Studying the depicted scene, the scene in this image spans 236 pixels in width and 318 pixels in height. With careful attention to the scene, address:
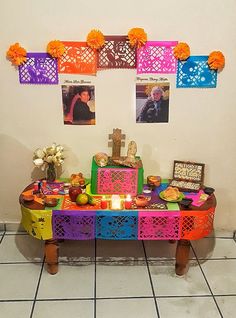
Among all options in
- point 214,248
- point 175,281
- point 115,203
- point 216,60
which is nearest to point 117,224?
point 115,203

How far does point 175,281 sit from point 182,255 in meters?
0.16

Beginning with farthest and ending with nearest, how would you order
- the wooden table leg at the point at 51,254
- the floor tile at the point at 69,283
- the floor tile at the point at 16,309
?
the wooden table leg at the point at 51,254
the floor tile at the point at 69,283
the floor tile at the point at 16,309

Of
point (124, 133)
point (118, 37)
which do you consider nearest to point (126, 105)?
point (124, 133)

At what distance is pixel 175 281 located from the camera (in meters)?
2.19

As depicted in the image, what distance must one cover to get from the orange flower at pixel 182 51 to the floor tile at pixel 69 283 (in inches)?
55.0

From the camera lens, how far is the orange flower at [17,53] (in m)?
2.27

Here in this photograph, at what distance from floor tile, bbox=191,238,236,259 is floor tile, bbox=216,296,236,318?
0.40 m

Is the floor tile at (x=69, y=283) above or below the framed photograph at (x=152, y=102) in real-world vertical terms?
below

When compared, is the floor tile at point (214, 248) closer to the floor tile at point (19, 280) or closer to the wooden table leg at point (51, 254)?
the wooden table leg at point (51, 254)

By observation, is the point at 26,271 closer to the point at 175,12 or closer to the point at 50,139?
the point at 50,139

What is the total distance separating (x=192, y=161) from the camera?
8.30 ft

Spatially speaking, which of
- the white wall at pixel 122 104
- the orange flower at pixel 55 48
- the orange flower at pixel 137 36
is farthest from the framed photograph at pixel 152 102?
the orange flower at pixel 55 48

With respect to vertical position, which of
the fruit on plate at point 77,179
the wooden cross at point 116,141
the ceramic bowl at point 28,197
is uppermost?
the wooden cross at point 116,141

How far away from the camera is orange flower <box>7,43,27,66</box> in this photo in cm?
227
